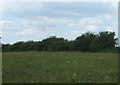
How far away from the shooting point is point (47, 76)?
328 inches

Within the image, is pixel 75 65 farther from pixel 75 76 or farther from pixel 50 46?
pixel 50 46

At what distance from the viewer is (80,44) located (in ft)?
141

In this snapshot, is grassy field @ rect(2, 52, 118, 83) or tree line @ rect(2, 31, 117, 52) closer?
grassy field @ rect(2, 52, 118, 83)

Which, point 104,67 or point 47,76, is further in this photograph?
point 104,67

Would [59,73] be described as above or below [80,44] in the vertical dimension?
below

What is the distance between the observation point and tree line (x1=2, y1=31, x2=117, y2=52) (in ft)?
127

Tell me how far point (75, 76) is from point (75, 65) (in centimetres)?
190

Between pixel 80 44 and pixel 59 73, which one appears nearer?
pixel 59 73

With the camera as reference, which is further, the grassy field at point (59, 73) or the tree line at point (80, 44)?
the tree line at point (80, 44)

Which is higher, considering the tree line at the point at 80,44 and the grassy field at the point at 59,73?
the tree line at the point at 80,44

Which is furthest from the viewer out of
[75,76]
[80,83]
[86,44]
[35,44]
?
[35,44]

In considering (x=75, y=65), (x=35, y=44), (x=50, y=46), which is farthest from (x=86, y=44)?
(x=75, y=65)

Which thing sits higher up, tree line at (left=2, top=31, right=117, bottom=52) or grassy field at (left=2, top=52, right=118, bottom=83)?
tree line at (left=2, top=31, right=117, bottom=52)

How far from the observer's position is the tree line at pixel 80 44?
3859 centimetres
